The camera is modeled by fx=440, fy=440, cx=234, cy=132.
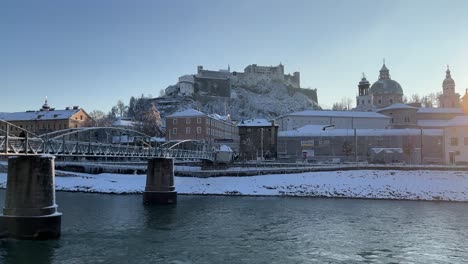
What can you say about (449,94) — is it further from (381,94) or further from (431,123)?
(431,123)

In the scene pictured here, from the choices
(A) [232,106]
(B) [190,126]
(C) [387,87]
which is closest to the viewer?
(B) [190,126]

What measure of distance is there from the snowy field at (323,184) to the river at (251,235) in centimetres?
1134

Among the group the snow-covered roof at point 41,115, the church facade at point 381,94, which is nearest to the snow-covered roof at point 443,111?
the church facade at point 381,94

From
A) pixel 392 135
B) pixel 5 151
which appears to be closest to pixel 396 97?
pixel 392 135

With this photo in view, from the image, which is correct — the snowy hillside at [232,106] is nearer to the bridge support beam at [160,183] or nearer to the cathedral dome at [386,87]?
the cathedral dome at [386,87]

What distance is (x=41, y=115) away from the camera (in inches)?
4601

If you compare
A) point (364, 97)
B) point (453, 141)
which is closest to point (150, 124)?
point (453, 141)

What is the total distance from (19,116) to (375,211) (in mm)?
107834

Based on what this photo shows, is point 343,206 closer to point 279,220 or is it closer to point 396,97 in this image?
point 279,220

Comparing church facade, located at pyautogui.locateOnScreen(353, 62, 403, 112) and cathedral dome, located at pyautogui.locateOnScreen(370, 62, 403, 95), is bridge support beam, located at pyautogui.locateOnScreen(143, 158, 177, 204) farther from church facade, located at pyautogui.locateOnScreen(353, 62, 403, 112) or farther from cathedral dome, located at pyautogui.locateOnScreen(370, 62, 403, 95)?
cathedral dome, located at pyautogui.locateOnScreen(370, 62, 403, 95)

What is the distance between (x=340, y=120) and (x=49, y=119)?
7658 centimetres

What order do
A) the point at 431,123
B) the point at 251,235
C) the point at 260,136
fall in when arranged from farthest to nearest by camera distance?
the point at 431,123 < the point at 260,136 < the point at 251,235

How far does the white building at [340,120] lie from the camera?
115m

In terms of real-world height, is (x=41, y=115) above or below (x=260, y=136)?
above
